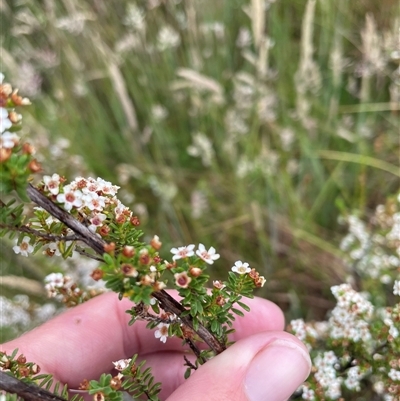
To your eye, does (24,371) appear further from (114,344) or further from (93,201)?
(114,344)

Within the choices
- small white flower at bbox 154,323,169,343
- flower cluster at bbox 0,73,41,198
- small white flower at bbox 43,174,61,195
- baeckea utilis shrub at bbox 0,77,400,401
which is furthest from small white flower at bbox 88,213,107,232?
small white flower at bbox 154,323,169,343

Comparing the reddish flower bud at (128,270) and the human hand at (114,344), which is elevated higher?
the reddish flower bud at (128,270)

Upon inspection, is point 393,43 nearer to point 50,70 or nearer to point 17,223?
point 17,223

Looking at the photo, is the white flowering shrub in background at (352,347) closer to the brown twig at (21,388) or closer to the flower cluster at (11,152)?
the brown twig at (21,388)

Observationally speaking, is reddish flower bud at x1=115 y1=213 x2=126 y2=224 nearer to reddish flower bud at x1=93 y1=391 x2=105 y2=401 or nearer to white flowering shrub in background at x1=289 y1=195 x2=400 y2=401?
reddish flower bud at x1=93 y1=391 x2=105 y2=401

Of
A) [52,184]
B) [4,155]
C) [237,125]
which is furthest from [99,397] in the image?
[237,125]

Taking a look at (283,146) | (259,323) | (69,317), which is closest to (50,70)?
(283,146)

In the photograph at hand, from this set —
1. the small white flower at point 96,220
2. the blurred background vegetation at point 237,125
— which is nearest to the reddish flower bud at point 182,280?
the small white flower at point 96,220
